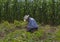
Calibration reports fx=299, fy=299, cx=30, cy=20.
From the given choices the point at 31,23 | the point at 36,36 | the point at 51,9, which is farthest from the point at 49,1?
the point at 36,36

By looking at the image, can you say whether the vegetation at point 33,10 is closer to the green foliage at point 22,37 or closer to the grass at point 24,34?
the grass at point 24,34

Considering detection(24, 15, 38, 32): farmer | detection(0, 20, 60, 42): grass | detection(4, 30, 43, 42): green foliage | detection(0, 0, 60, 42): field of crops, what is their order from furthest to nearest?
detection(0, 0, 60, 42): field of crops
detection(24, 15, 38, 32): farmer
detection(0, 20, 60, 42): grass
detection(4, 30, 43, 42): green foliage

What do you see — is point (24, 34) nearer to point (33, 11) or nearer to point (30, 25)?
point (30, 25)

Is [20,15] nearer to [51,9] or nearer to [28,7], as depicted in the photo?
[28,7]

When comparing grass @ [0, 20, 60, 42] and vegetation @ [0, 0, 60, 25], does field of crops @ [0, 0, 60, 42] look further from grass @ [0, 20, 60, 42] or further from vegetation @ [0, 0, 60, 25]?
grass @ [0, 20, 60, 42]

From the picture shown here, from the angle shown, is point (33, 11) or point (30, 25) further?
point (33, 11)

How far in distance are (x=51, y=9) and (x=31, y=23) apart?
188 centimetres

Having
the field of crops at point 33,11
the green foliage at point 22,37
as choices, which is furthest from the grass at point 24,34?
the field of crops at point 33,11

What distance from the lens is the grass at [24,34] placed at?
7516mm

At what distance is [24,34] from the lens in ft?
25.5

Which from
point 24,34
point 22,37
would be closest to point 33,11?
point 24,34

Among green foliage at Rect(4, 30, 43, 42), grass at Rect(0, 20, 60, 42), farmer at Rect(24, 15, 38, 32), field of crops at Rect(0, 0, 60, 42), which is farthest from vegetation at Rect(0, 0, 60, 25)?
green foliage at Rect(4, 30, 43, 42)

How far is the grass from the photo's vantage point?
7.52 metres

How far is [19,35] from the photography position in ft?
25.3
